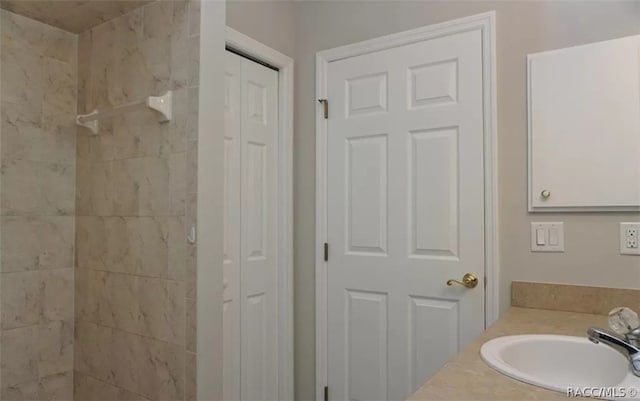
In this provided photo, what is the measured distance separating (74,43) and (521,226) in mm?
2174

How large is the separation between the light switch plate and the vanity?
0.49 ft

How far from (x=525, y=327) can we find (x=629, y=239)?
0.57 meters

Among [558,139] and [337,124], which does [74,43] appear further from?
[558,139]

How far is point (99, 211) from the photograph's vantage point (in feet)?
6.41

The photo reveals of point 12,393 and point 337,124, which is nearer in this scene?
point 12,393

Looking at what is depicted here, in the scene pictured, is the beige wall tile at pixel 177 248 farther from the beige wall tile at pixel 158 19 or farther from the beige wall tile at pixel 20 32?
the beige wall tile at pixel 20 32

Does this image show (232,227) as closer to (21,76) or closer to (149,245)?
(149,245)

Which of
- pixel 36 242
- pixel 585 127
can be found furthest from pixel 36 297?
pixel 585 127

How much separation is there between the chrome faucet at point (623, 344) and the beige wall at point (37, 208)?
2.07 m

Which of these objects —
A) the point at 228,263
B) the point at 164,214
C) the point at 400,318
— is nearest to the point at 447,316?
the point at 400,318

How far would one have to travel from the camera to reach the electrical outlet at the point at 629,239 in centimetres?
162

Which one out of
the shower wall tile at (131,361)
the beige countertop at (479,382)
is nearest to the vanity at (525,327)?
the beige countertop at (479,382)

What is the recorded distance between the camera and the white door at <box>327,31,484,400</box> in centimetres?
195

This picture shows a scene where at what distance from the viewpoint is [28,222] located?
6.21 ft
